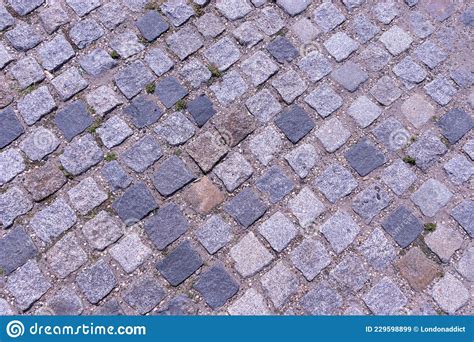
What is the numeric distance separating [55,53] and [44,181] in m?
1.04

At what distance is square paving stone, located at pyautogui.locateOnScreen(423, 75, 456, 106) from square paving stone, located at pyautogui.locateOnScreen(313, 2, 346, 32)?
2.90 feet

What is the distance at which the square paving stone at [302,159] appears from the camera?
3979 mm

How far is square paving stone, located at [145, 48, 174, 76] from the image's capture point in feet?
13.8

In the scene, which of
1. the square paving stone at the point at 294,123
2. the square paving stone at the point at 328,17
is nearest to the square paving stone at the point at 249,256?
the square paving stone at the point at 294,123

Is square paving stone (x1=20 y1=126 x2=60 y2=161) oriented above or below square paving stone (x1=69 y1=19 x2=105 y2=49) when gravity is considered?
below

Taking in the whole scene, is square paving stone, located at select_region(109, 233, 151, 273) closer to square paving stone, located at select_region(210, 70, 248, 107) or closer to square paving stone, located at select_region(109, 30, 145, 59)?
square paving stone, located at select_region(210, 70, 248, 107)

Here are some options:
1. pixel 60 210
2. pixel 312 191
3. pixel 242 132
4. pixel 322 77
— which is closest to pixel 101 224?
pixel 60 210

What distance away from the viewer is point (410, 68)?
431 centimetres

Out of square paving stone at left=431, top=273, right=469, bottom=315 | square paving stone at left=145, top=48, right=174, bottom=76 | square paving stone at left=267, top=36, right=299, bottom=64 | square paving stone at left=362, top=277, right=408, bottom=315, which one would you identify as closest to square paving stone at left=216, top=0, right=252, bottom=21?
square paving stone at left=267, top=36, right=299, bottom=64

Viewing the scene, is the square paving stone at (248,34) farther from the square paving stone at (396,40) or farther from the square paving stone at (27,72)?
the square paving stone at (27,72)

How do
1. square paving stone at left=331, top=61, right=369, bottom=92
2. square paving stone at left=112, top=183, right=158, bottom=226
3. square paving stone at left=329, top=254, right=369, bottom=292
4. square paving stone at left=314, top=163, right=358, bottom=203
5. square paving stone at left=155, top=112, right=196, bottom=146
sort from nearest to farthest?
1. square paving stone at left=329, top=254, right=369, bottom=292
2. square paving stone at left=112, top=183, right=158, bottom=226
3. square paving stone at left=314, top=163, right=358, bottom=203
4. square paving stone at left=155, top=112, right=196, bottom=146
5. square paving stone at left=331, top=61, right=369, bottom=92

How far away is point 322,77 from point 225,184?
1172mm

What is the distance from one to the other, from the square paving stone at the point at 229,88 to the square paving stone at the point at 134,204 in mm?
907

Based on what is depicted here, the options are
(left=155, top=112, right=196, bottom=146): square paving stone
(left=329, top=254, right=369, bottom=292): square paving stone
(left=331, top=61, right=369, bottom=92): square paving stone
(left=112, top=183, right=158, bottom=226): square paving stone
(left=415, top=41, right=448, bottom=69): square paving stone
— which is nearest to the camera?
(left=329, top=254, right=369, bottom=292): square paving stone
